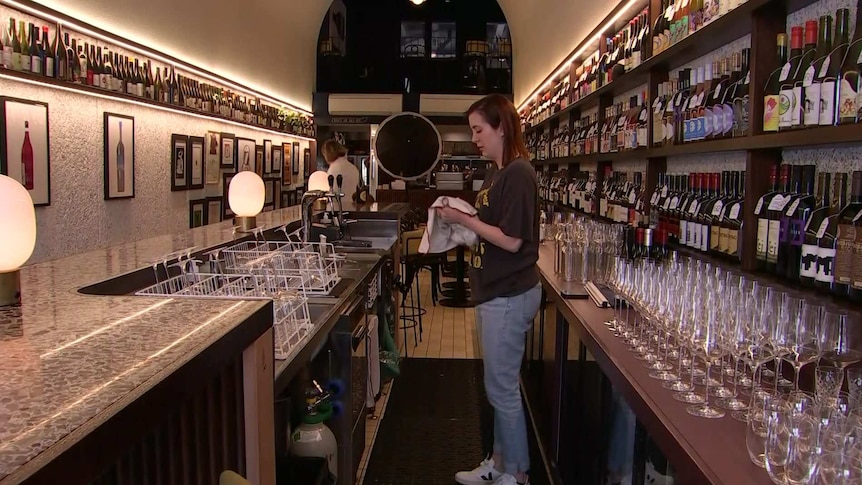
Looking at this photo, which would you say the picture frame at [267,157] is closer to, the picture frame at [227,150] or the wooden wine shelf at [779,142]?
the picture frame at [227,150]

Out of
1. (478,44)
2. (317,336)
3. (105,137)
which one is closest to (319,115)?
(478,44)

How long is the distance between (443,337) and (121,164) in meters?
3.04

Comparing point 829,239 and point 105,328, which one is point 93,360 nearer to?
point 105,328

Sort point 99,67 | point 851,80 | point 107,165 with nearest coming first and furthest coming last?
point 851,80
point 99,67
point 107,165

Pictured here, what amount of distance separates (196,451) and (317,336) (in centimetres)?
100

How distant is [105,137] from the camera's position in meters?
5.34

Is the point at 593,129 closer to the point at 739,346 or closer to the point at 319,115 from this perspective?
the point at 739,346

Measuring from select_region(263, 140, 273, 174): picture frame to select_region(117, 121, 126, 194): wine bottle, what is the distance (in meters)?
3.98

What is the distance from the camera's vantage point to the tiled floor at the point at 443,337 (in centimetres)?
545

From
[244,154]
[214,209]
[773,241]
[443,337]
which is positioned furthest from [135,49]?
[773,241]

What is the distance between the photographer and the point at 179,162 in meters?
6.69

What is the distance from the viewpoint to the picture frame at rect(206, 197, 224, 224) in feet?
24.7

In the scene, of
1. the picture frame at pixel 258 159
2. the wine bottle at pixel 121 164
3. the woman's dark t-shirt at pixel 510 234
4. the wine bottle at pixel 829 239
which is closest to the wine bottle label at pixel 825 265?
the wine bottle at pixel 829 239

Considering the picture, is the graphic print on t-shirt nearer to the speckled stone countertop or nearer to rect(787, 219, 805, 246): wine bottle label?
rect(787, 219, 805, 246): wine bottle label
